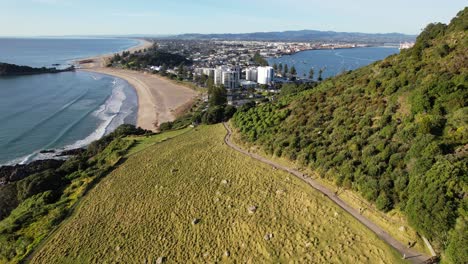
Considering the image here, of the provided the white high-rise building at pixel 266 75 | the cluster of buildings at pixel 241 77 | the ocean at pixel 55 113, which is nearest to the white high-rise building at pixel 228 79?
the cluster of buildings at pixel 241 77

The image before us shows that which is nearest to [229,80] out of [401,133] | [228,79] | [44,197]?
[228,79]

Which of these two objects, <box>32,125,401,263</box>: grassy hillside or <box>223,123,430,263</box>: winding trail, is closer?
<box>223,123,430,263</box>: winding trail

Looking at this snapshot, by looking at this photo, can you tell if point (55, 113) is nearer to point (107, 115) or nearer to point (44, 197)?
point (107, 115)

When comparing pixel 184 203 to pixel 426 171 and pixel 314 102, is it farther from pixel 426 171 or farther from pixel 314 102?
pixel 314 102

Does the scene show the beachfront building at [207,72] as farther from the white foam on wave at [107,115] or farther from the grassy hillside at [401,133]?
the grassy hillside at [401,133]

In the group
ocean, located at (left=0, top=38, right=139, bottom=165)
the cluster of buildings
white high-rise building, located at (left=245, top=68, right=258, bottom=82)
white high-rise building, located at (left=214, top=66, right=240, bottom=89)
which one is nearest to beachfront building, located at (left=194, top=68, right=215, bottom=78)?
the cluster of buildings

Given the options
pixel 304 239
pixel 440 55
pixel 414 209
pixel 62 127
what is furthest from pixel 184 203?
pixel 62 127

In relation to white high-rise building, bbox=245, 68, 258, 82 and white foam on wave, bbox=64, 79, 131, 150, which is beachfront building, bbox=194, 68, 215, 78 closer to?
white high-rise building, bbox=245, 68, 258, 82
